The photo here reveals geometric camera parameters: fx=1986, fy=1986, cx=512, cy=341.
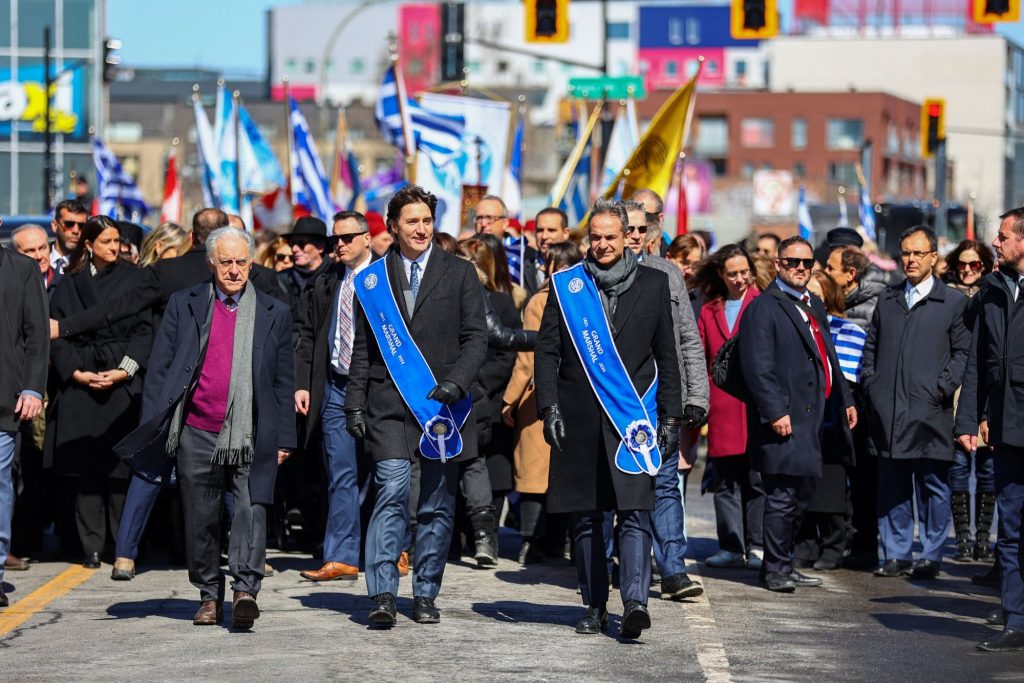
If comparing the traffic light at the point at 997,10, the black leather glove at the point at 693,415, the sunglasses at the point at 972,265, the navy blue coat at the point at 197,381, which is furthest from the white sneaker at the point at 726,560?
the traffic light at the point at 997,10

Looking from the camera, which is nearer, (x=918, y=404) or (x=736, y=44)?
(x=918, y=404)

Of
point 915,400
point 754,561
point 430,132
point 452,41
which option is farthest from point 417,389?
point 452,41

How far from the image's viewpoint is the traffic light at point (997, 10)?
74.9 ft

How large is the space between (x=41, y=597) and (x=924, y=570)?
16.5 ft

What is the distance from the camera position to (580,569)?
30.6 ft

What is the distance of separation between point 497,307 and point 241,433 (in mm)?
2603

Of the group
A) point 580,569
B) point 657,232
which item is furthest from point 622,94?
point 580,569

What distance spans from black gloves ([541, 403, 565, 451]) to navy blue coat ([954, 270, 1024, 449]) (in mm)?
1961

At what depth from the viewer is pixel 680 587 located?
34.0ft

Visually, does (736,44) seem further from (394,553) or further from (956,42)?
(394,553)

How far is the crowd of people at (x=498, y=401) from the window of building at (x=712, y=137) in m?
96.5

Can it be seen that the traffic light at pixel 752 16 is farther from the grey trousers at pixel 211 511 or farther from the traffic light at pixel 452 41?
the grey trousers at pixel 211 511

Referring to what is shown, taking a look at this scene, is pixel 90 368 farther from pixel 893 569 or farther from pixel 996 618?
pixel 996 618

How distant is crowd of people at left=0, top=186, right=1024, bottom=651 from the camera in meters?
9.27
